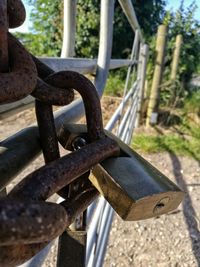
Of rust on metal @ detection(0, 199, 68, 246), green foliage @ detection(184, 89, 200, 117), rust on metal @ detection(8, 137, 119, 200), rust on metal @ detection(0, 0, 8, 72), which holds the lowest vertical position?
green foliage @ detection(184, 89, 200, 117)

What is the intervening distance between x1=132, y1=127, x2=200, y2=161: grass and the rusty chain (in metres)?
3.31

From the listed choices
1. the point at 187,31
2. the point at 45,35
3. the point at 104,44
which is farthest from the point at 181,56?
the point at 104,44

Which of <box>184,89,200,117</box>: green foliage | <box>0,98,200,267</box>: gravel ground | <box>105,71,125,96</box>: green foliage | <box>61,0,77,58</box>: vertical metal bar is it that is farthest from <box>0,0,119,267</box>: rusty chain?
<box>105,71,125,96</box>: green foliage

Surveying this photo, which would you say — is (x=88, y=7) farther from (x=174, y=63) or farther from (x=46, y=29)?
(x=174, y=63)

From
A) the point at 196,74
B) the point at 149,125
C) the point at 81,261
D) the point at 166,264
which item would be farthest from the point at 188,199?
the point at 196,74

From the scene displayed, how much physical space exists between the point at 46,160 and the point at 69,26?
33 centimetres

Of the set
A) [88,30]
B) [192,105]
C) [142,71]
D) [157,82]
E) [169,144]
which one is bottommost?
[169,144]

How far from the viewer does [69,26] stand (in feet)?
1.85

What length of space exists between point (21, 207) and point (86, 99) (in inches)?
5.7

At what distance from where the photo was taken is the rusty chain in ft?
0.54

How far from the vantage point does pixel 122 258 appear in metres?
1.86

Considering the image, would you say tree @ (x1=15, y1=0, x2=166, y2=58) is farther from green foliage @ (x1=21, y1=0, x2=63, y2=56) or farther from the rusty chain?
the rusty chain

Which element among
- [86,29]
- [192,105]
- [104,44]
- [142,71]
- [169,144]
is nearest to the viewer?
[104,44]

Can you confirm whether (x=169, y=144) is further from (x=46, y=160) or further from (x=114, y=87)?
(x=46, y=160)
